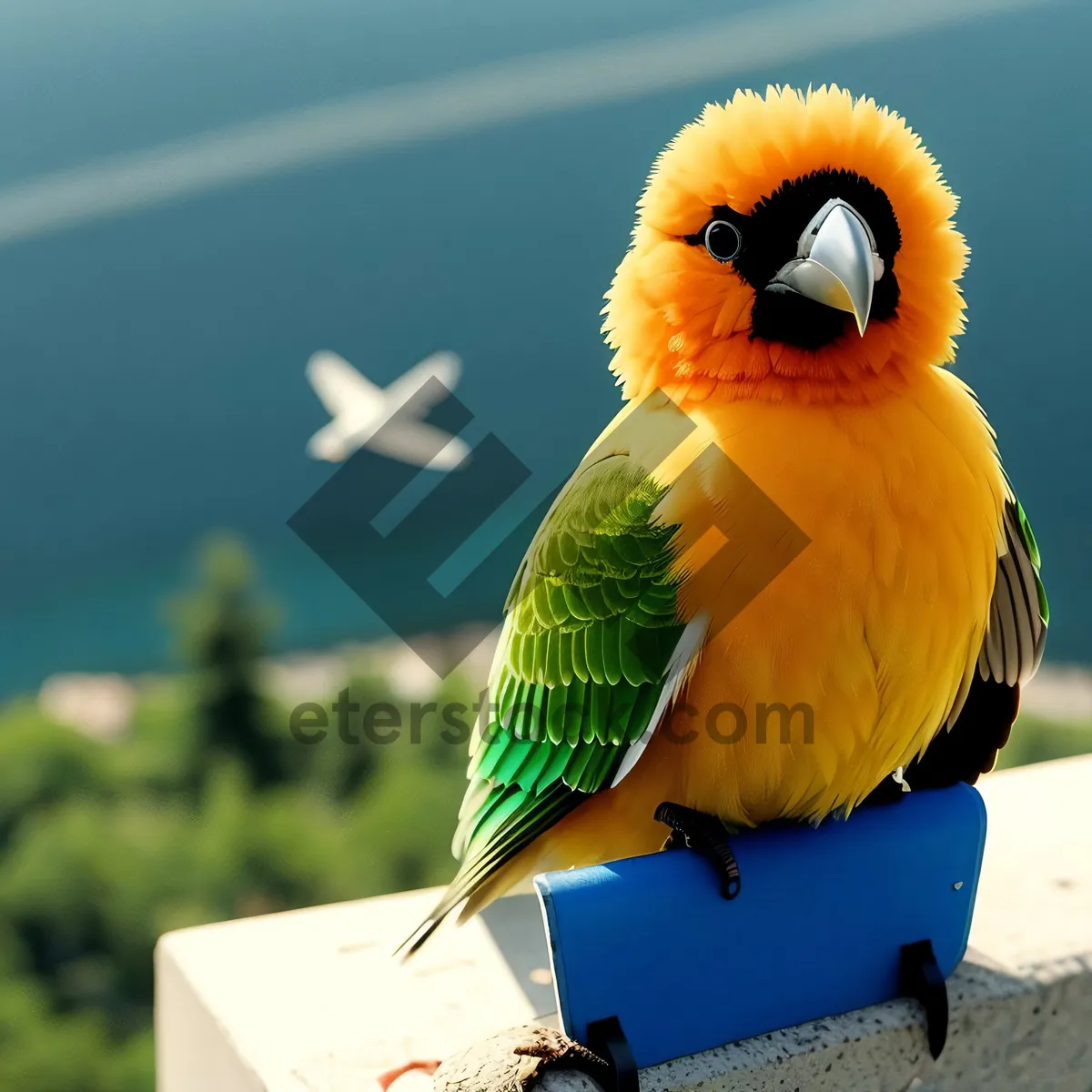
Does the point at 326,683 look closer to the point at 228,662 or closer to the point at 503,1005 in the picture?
the point at 228,662

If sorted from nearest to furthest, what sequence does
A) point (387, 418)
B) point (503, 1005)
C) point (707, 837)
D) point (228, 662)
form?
Result: point (707, 837), point (503, 1005), point (387, 418), point (228, 662)

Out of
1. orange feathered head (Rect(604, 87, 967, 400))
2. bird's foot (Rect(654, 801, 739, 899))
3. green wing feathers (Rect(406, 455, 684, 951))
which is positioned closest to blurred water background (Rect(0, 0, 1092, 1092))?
green wing feathers (Rect(406, 455, 684, 951))

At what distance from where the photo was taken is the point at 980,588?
1.19 m

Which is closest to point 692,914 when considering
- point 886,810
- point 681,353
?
point 886,810

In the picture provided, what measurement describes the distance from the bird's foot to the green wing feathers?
2.8 inches

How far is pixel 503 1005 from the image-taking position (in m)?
1.43

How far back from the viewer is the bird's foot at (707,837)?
1165mm

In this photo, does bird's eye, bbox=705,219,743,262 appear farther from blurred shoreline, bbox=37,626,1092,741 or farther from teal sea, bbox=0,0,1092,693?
teal sea, bbox=0,0,1092,693

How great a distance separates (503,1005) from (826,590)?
0.67 m

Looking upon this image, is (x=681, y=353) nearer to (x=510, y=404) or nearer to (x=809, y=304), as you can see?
(x=809, y=304)

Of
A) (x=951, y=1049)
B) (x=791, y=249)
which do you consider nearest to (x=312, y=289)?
(x=791, y=249)

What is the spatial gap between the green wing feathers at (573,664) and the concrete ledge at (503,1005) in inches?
5.4

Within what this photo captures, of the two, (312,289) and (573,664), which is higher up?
(312,289)

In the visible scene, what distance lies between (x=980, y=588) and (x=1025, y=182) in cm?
379
